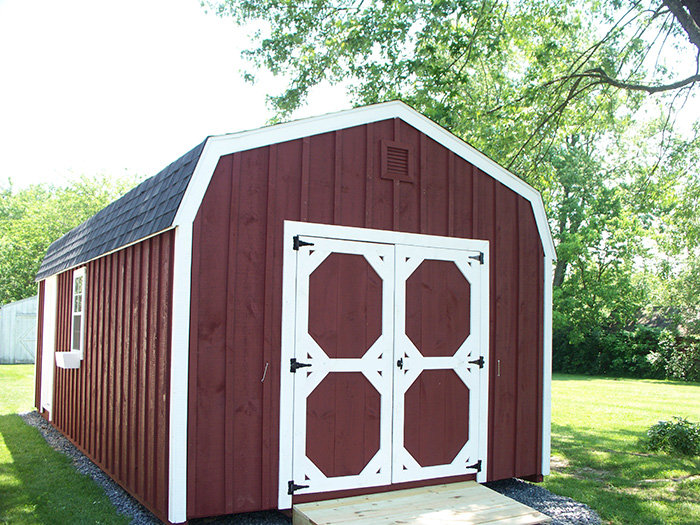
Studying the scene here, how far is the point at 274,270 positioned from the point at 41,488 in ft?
10.4

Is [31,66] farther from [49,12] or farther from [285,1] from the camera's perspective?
[285,1]

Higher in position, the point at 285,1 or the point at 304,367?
the point at 285,1

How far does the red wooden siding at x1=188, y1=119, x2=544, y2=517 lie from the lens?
4.62 meters

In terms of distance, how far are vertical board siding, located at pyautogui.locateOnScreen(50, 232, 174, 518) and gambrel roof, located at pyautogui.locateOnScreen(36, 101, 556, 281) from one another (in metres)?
0.20

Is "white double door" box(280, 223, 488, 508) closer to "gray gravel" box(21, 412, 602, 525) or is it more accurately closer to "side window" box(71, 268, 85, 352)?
"gray gravel" box(21, 412, 602, 525)

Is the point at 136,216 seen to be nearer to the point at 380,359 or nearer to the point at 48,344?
the point at 380,359

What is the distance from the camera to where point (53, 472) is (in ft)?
21.1

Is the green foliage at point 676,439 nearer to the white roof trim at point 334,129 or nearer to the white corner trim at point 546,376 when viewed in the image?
the white corner trim at point 546,376

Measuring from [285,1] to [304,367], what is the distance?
1038 cm

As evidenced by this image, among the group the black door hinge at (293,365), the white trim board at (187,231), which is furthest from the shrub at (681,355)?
the black door hinge at (293,365)

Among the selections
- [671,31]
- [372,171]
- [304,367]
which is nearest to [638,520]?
[304,367]

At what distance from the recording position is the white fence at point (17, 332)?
71.3ft

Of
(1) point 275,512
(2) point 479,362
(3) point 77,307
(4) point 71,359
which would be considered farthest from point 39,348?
(2) point 479,362

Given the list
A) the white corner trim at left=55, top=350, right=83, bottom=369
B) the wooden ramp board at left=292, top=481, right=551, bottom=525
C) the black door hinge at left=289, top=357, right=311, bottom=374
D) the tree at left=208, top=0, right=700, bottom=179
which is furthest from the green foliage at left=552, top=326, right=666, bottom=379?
the black door hinge at left=289, top=357, right=311, bottom=374
